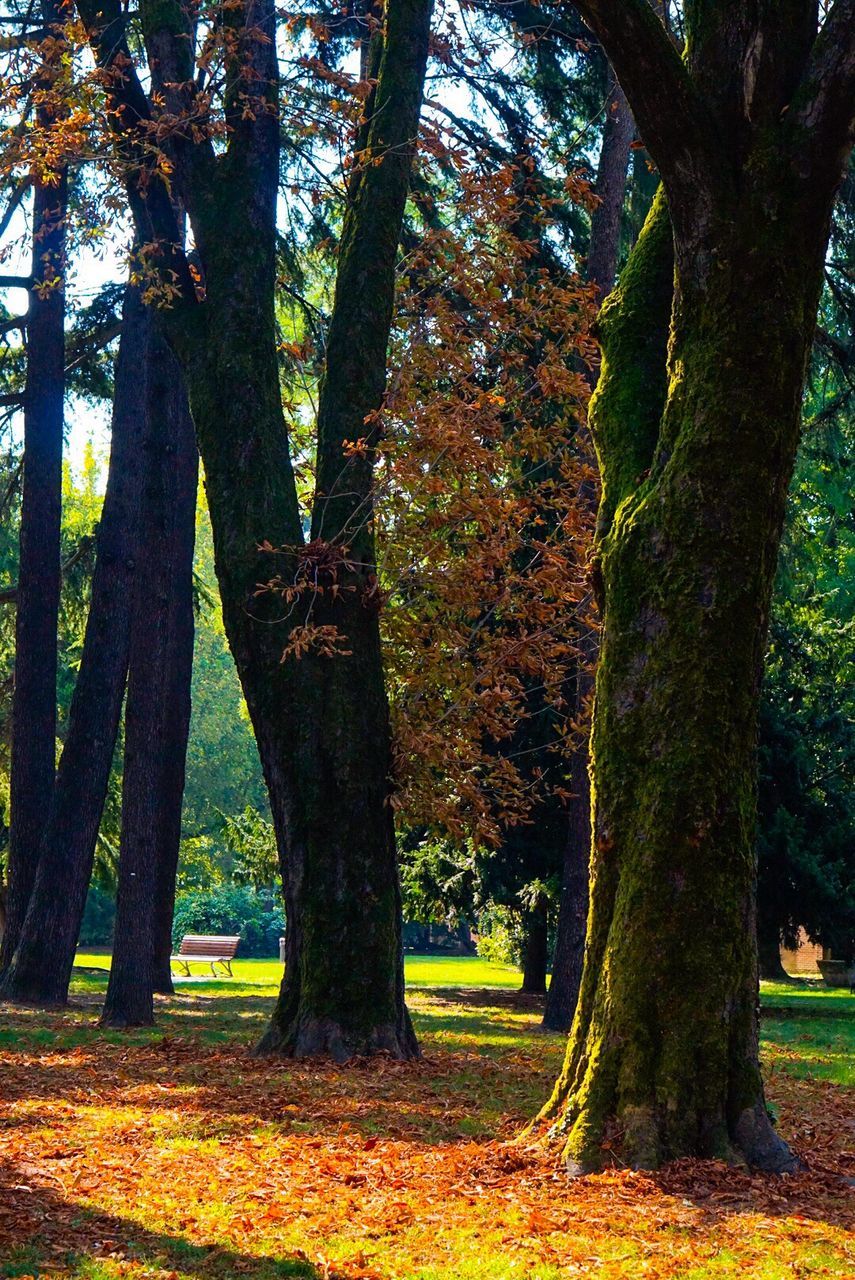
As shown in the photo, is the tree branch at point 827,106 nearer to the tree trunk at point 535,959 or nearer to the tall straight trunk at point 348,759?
the tall straight trunk at point 348,759

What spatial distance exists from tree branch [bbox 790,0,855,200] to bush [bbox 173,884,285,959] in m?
43.0

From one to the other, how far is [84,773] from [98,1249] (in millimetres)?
10889

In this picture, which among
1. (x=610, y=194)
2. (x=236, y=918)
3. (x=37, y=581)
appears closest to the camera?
(x=610, y=194)

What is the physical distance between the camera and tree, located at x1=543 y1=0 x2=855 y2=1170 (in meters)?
6.15

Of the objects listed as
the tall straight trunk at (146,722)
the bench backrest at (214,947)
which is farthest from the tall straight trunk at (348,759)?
the bench backrest at (214,947)

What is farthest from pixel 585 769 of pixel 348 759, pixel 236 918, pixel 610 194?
pixel 236 918

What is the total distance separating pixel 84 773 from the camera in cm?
1527

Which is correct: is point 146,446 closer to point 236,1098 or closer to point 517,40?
point 517,40

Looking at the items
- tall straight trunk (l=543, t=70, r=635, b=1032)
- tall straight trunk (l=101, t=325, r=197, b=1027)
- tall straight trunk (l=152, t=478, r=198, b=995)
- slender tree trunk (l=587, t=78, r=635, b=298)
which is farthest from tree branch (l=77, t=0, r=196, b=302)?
tall straight trunk (l=152, t=478, r=198, b=995)

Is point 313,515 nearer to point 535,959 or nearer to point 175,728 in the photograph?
point 175,728

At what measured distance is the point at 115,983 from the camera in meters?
12.7

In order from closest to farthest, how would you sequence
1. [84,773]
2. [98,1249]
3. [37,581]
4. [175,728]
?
[98,1249], [84,773], [37,581], [175,728]

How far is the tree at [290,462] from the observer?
31.4 ft

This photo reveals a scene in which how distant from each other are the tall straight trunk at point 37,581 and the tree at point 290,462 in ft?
19.4
